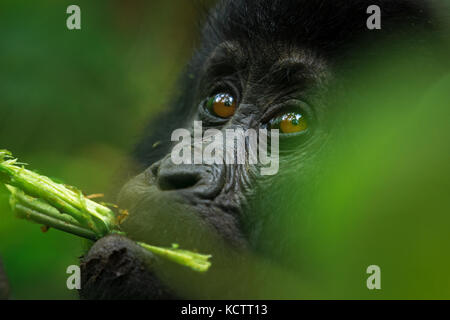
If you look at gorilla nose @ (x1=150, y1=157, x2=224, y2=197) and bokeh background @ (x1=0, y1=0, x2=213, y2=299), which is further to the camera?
bokeh background @ (x1=0, y1=0, x2=213, y2=299)

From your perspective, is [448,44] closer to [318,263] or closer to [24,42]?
[318,263]

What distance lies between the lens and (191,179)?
2.64 m

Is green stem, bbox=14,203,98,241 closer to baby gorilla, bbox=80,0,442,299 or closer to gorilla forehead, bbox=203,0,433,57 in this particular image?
baby gorilla, bbox=80,0,442,299

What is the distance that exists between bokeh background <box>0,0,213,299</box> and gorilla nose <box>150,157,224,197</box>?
66.7 inches

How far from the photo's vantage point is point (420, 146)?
192 cm

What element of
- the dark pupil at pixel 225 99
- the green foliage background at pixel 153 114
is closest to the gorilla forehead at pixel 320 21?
the green foliage background at pixel 153 114

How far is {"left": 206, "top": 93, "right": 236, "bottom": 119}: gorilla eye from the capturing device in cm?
343

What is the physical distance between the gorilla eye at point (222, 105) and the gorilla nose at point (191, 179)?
80 cm

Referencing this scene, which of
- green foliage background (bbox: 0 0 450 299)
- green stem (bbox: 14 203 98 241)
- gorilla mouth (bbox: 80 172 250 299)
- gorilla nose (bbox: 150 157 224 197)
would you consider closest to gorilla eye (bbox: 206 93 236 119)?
green foliage background (bbox: 0 0 450 299)

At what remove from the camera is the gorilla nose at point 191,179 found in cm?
261

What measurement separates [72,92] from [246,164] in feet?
11.4

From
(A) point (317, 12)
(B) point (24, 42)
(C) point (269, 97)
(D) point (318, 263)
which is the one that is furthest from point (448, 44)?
(B) point (24, 42)

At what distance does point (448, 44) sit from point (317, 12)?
727mm

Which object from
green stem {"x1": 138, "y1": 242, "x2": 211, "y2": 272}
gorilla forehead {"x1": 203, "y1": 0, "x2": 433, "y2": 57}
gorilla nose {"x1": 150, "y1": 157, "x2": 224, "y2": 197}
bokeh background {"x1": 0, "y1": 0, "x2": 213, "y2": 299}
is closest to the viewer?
green stem {"x1": 138, "y1": 242, "x2": 211, "y2": 272}
